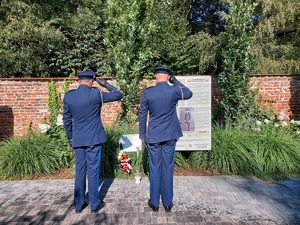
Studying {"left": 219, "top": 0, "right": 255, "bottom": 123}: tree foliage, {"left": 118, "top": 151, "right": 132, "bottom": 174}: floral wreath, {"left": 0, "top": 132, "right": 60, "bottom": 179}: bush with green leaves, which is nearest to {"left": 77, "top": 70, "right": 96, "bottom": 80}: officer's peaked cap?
{"left": 118, "top": 151, "right": 132, "bottom": 174}: floral wreath

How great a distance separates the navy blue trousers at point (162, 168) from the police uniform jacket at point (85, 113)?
0.80 meters

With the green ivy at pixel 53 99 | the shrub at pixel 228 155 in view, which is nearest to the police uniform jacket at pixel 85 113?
the shrub at pixel 228 155

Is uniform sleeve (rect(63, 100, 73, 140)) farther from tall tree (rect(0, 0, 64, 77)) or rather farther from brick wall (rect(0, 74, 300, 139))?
tall tree (rect(0, 0, 64, 77))

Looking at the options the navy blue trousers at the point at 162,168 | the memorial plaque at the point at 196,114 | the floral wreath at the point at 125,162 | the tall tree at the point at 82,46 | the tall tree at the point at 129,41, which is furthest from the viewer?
the tall tree at the point at 82,46

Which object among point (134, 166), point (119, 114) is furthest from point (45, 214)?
point (119, 114)

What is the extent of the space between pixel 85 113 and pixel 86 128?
0.21 metres

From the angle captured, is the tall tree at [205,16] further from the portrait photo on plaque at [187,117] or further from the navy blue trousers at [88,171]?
the navy blue trousers at [88,171]

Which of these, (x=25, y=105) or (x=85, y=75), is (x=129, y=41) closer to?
(x=85, y=75)

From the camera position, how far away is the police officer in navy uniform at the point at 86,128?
3496mm

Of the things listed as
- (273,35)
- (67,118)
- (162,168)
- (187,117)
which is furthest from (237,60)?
(273,35)

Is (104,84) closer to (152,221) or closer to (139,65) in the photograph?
(152,221)

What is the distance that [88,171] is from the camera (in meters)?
3.63

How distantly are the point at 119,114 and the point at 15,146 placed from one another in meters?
2.78

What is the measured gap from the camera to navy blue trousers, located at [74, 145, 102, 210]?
3.60m
